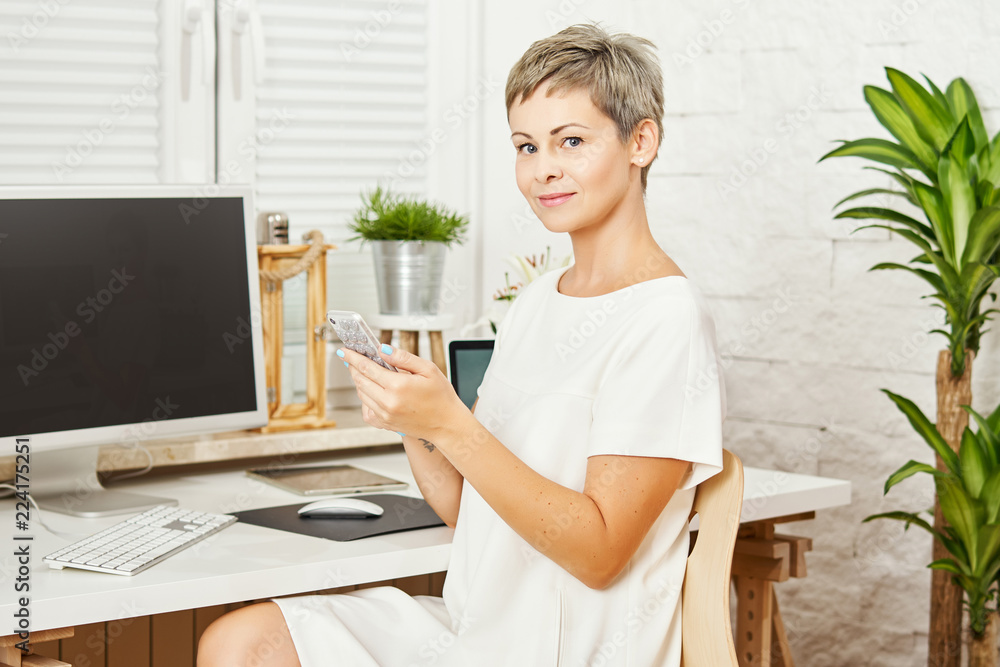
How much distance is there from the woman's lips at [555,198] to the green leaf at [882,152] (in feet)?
2.43

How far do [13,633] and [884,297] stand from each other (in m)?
1.65

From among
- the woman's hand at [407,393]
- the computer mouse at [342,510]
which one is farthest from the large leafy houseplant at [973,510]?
the woman's hand at [407,393]

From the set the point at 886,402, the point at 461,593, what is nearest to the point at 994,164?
the point at 886,402

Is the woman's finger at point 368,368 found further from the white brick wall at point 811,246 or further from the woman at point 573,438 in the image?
the white brick wall at point 811,246

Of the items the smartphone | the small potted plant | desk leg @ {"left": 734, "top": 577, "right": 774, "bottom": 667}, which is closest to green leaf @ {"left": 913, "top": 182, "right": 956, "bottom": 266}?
desk leg @ {"left": 734, "top": 577, "right": 774, "bottom": 667}

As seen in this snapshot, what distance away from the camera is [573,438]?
1.21m

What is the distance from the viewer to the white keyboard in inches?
48.8

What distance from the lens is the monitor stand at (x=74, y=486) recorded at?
1594 mm

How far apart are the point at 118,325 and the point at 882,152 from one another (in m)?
1.27

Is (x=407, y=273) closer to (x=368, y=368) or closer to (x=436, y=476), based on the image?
(x=436, y=476)

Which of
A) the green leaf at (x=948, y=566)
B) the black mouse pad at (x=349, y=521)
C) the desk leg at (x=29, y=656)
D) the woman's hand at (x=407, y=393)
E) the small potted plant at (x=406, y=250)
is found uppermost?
the small potted plant at (x=406, y=250)

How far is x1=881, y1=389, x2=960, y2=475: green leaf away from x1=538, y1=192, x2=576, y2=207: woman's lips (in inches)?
32.7

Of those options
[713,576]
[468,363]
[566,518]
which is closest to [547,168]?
[566,518]

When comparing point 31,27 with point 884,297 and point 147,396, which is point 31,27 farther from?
point 884,297
